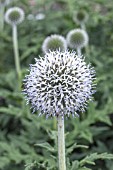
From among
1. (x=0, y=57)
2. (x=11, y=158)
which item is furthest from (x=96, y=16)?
(x=11, y=158)

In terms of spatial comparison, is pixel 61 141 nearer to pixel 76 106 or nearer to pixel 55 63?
pixel 76 106

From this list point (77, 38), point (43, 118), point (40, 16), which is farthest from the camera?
point (40, 16)

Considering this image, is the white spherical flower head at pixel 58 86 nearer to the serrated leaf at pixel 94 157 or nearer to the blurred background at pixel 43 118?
the serrated leaf at pixel 94 157

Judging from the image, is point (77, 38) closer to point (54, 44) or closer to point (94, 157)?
point (54, 44)

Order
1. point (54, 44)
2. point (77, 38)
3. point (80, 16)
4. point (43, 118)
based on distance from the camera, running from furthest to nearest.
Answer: point (80, 16), point (77, 38), point (54, 44), point (43, 118)

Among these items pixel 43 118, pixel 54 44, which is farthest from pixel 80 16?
pixel 43 118
